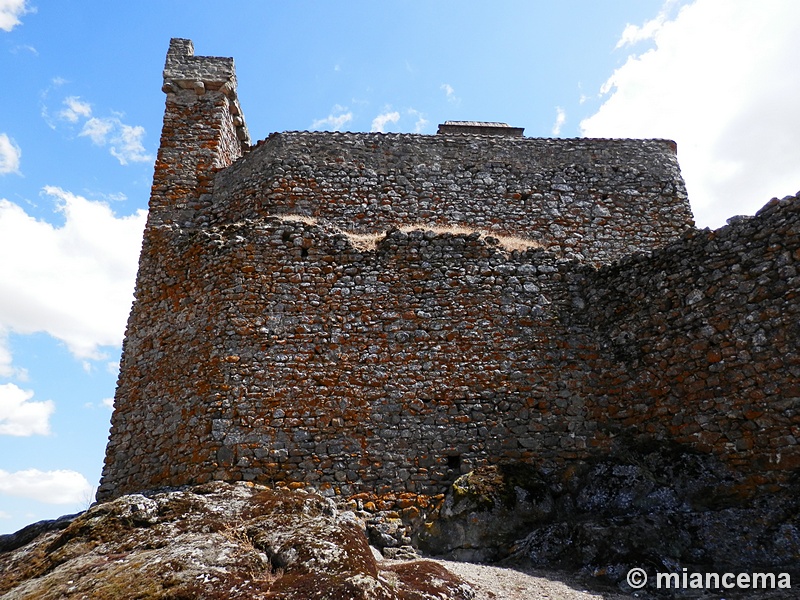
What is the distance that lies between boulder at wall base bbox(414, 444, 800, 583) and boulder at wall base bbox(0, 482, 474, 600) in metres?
1.94

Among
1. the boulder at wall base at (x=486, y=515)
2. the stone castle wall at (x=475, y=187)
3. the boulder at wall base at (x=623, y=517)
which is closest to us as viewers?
the boulder at wall base at (x=623, y=517)

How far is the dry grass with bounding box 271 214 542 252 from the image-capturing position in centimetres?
1203

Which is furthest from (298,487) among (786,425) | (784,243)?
(784,243)

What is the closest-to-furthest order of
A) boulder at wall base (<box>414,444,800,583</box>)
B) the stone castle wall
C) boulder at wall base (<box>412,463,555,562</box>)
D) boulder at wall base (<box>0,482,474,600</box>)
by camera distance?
boulder at wall base (<box>0,482,474,600</box>)
boulder at wall base (<box>414,444,800,583</box>)
boulder at wall base (<box>412,463,555,562</box>)
the stone castle wall

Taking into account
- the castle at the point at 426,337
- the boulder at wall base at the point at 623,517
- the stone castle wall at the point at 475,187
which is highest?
the stone castle wall at the point at 475,187

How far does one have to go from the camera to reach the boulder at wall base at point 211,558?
213 inches

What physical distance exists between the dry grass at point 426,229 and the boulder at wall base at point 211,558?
5649 mm

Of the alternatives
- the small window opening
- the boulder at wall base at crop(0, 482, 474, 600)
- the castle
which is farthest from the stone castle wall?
the boulder at wall base at crop(0, 482, 474, 600)

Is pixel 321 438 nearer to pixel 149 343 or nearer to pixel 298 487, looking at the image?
pixel 298 487

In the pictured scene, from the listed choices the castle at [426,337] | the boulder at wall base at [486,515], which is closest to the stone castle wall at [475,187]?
the castle at [426,337]

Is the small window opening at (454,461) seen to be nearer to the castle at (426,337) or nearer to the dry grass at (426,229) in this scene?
the castle at (426,337)

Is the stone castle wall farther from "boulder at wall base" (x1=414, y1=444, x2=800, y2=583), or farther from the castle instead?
"boulder at wall base" (x1=414, y1=444, x2=800, y2=583)

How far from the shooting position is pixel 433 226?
1332 centimetres

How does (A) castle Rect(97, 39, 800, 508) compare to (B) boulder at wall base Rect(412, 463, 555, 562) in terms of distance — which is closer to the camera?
(B) boulder at wall base Rect(412, 463, 555, 562)
